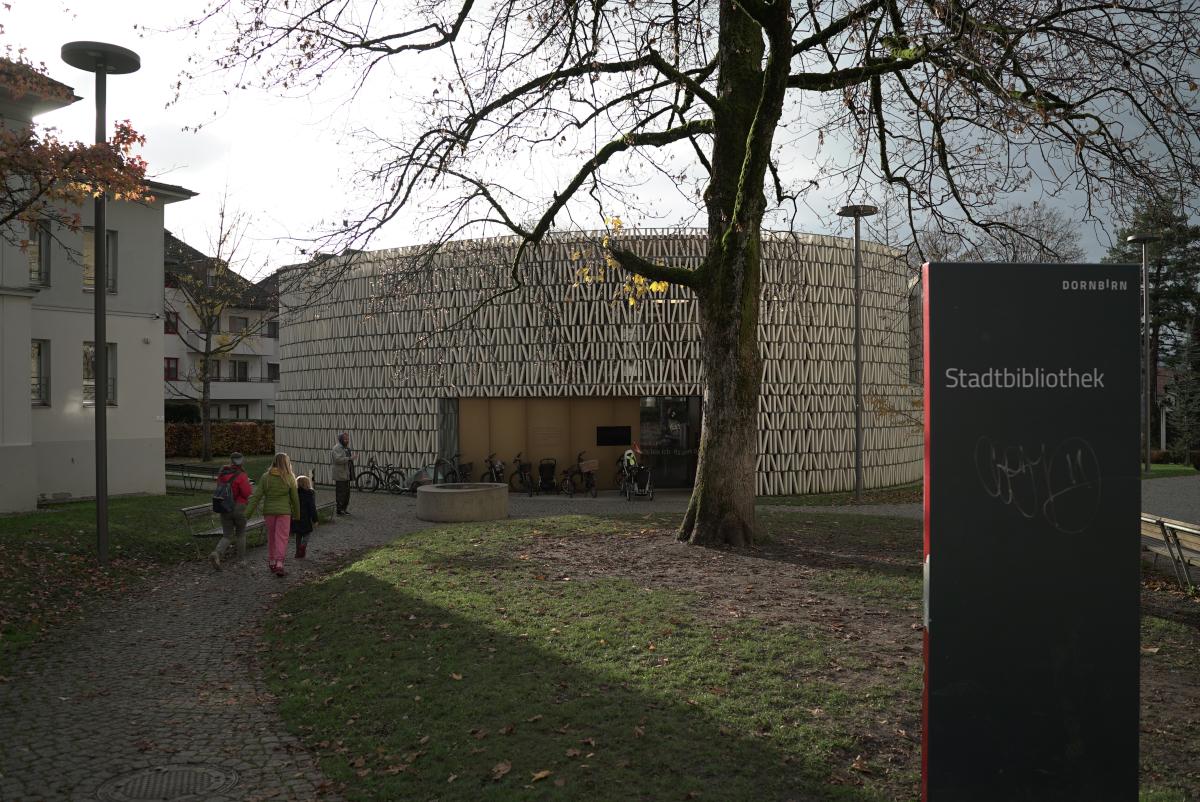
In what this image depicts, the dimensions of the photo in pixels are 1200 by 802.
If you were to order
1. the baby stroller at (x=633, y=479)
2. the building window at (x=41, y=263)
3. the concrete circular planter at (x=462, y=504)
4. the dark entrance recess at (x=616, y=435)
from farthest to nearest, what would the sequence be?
1. the dark entrance recess at (x=616, y=435)
2. the baby stroller at (x=633, y=479)
3. the building window at (x=41, y=263)
4. the concrete circular planter at (x=462, y=504)

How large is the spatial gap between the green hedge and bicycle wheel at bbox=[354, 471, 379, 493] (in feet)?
63.8

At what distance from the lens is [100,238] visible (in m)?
12.5

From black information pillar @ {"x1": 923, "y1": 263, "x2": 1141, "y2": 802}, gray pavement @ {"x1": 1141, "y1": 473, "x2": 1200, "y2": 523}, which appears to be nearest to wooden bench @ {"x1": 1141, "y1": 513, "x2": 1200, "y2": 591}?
gray pavement @ {"x1": 1141, "y1": 473, "x2": 1200, "y2": 523}

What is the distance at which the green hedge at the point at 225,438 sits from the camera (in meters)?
43.0

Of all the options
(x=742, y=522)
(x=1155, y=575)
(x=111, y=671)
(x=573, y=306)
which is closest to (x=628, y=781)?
(x=111, y=671)

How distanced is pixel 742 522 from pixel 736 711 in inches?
244

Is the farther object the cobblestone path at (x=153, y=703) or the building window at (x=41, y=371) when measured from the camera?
the building window at (x=41, y=371)

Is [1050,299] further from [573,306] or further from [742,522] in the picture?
[573,306]

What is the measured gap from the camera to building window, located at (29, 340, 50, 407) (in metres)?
21.6

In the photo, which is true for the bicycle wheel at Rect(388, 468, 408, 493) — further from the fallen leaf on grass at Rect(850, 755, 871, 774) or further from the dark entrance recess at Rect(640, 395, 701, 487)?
the fallen leaf on grass at Rect(850, 755, 871, 774)

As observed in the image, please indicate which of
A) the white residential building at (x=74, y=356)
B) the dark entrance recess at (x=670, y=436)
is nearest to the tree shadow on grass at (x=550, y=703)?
the white residential building at (x=74, y=356)

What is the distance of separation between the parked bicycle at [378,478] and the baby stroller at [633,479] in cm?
667

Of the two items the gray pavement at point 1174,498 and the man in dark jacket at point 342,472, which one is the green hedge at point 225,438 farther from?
the gray pavement at point 1174,498

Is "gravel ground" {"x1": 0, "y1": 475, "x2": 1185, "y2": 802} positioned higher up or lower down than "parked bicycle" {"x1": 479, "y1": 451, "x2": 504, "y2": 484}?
lower down
